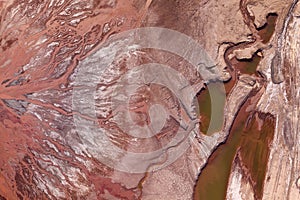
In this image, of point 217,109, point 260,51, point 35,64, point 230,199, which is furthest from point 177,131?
point 35,64

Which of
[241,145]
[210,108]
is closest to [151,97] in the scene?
[210,108]

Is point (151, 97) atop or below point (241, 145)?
atop

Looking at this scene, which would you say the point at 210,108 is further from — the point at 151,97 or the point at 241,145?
the point at 151,97

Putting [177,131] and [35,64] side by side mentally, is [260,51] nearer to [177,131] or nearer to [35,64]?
[177,131]
